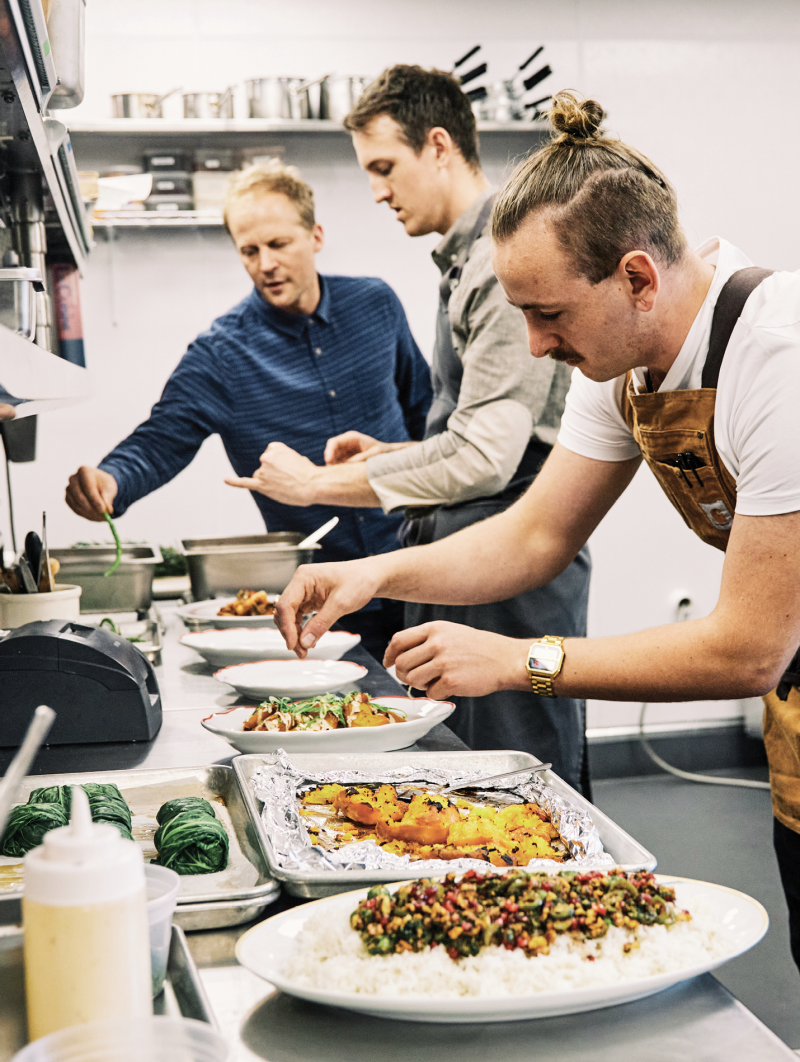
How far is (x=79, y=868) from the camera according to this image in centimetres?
64

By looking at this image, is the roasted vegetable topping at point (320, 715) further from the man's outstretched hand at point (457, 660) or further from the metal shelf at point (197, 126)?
the metal shelf at point (197, 126)

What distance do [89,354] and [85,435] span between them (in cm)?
33

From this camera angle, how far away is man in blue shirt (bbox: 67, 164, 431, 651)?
10.9 ft

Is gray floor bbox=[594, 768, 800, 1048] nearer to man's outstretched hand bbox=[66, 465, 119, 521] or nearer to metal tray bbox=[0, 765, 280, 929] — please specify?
metal tray bbox=[0, 765, 280, 929]

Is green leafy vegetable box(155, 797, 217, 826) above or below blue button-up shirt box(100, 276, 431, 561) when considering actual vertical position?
below

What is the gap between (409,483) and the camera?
8.11 feet

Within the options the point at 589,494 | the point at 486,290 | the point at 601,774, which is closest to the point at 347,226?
the point at 486,290

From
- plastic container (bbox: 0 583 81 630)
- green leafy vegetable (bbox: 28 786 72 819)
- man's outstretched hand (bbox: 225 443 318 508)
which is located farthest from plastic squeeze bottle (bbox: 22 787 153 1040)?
man's outstretched hand (bbox: 225 443 318 508)

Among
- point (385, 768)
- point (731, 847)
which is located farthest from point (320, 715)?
point (731, 847)

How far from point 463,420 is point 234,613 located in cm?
70

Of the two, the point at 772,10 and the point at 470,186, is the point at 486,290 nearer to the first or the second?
the point at 470,186

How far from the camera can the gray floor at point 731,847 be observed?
103 inches

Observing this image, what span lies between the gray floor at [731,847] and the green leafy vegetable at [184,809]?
181cm

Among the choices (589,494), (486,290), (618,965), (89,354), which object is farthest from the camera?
(89,354)
